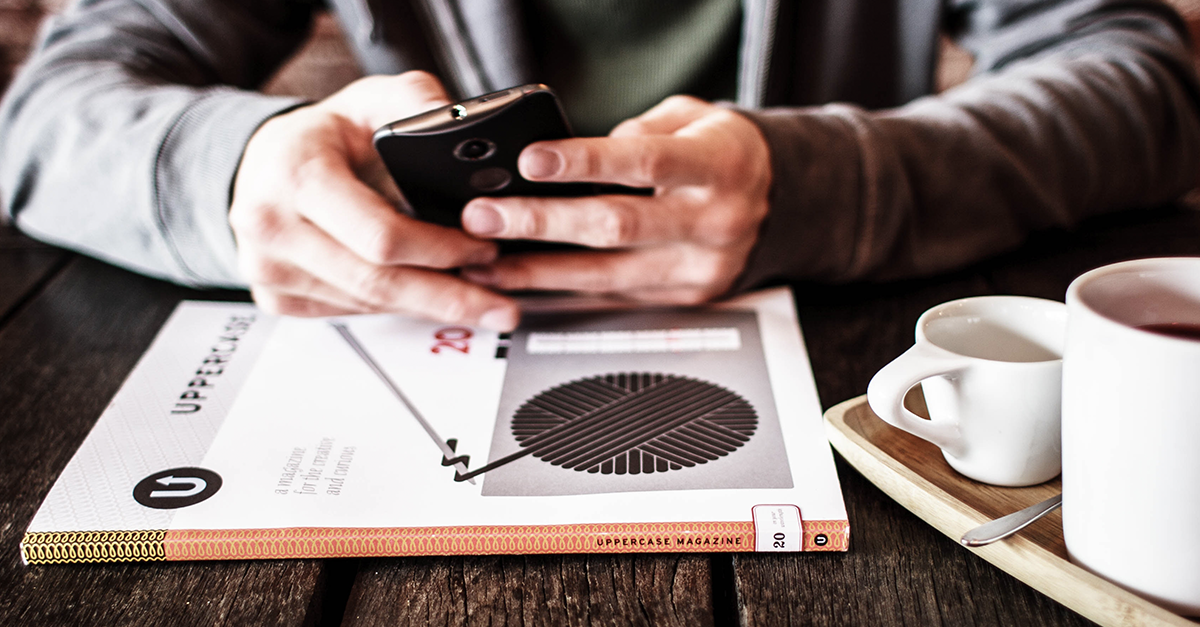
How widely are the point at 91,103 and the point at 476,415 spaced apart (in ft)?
1.69

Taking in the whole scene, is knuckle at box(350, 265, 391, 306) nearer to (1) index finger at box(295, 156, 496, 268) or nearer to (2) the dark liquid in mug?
(1) index finger at box(295, 156, 496, 268)

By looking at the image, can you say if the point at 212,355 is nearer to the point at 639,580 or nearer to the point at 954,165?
the point at 639,580

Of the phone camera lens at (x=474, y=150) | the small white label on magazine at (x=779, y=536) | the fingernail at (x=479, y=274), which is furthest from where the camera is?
the fingernail at (x=479, y=274)

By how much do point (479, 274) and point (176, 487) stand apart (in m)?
0.25

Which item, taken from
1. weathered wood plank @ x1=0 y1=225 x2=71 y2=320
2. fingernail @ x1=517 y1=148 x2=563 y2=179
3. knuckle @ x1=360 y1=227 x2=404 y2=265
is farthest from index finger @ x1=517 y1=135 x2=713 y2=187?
weathered wood plank @ x1=0 y1=225 x2=71 y2=320

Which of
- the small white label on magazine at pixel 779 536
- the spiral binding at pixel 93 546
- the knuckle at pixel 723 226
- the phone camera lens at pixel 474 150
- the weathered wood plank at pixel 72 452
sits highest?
the phone camera lens at pixel 474 150

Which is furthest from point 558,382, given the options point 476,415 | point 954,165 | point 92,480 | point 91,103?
point 91,103

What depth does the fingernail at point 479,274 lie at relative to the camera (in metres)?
0.59

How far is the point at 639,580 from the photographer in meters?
0.37

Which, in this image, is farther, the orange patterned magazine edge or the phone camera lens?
the phone camera lens

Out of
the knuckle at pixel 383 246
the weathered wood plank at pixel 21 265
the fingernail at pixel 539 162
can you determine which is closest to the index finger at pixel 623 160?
the fingernail at pixel 539 162

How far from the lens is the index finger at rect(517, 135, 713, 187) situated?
19.6 inches

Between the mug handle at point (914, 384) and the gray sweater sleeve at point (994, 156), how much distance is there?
244 mm

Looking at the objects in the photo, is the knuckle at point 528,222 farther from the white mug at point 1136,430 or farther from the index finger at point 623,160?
the white mug at point 1136,430
